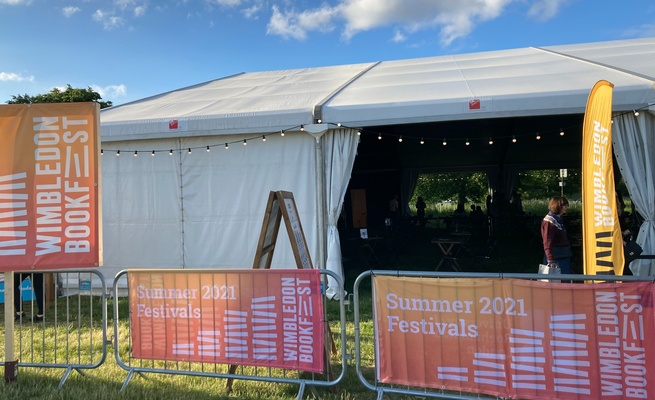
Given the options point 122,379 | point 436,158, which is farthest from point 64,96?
point 122,379

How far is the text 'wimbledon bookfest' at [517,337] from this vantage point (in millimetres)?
2652

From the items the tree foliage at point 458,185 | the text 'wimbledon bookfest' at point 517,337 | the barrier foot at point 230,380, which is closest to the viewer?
the text 'wimbledon bookfest' at point 517,337

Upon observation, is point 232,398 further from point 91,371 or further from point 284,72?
point 284,72

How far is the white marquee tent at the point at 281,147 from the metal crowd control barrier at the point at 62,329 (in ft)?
3.17

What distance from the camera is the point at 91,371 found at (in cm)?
385

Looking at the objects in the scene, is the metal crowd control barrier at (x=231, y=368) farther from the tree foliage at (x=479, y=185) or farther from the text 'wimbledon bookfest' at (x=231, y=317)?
the tree foliage at (x=479, y=185)

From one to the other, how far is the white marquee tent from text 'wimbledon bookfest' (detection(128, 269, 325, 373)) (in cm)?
295

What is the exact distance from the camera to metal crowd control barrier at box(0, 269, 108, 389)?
3748mm

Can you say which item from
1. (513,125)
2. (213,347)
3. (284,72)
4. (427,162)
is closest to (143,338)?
(213,347)

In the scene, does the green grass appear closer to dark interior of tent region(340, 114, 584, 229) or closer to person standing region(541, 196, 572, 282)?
person standing region(541, 196, 572, 282)

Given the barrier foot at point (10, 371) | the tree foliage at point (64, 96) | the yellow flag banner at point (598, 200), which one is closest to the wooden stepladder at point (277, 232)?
the barrier foot at point (10, 371)

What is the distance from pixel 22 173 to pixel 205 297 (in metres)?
1.81

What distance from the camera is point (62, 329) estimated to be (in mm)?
5277

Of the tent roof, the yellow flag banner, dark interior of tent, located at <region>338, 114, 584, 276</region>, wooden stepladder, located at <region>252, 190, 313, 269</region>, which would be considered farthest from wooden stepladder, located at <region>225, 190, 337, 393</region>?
dark interior of tent, located at <region>338, 114, 584, 276</region>
